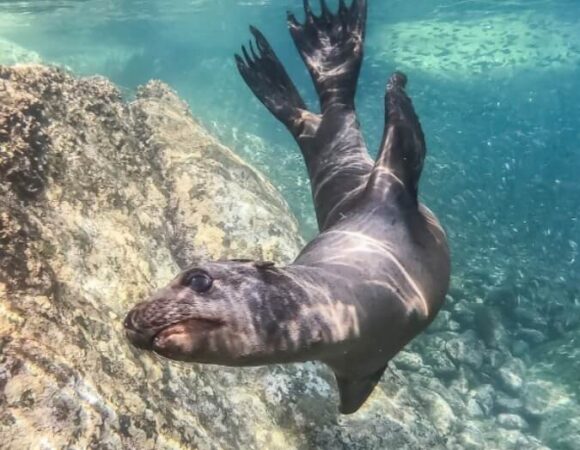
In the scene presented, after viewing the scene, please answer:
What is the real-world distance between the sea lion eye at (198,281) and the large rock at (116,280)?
128 cm

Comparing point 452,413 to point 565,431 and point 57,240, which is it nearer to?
point 565,431

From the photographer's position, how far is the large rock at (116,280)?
283 cm

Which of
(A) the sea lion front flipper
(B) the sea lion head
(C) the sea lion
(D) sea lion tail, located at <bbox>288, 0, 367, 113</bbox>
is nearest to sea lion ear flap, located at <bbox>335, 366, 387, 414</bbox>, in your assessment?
(C) the sea lion

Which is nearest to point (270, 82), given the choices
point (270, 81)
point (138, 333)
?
point (270, 81)

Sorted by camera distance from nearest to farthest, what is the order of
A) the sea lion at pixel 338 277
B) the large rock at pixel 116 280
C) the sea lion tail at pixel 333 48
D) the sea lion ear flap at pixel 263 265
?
the sea lion at pixel 338 277 < the sea lion ear flap at pixel 263 265 < the large rock at pixel 116 280 < the sea lion tail at pixel 333 48

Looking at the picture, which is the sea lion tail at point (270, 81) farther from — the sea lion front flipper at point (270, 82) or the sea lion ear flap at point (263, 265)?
the sea lion ear flap at point (263, 265)

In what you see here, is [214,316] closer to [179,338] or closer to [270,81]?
[179,338]

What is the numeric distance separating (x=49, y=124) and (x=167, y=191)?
73.3 inches

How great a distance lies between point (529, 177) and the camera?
2042 cm

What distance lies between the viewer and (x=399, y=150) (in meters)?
3.41

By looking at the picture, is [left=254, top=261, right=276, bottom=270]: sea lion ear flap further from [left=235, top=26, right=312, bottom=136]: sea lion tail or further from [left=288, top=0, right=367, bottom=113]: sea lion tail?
[left=235, top=26, right=312, bottom=136]: sea lion tail

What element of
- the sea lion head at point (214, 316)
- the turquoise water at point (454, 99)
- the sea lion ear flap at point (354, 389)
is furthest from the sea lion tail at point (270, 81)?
the turquoise water at point (454, 99)

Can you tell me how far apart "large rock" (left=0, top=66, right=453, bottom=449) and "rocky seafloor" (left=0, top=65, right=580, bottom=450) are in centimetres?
1

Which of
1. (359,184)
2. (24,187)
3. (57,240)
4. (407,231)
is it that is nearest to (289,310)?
(407,231)
